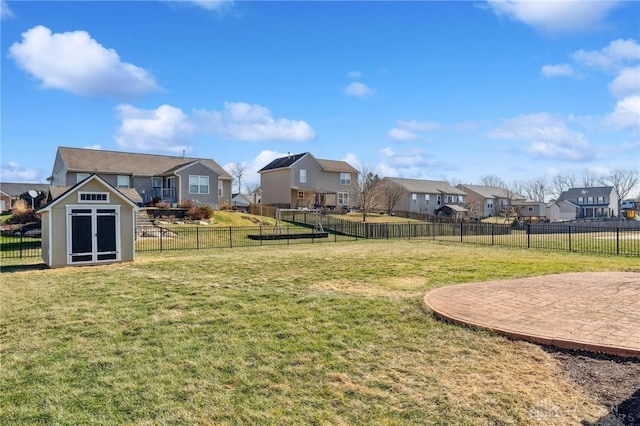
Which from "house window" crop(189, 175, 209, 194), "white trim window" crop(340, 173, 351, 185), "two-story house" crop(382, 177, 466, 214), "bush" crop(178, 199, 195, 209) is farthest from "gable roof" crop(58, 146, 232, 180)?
"two-story house" crop(382, 177, 466, 214)

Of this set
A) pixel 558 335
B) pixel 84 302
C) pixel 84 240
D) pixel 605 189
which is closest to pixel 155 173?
pixel 84 240

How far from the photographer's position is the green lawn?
148 inches

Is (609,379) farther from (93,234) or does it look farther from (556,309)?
(93,234)

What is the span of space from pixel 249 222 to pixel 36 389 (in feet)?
95.0

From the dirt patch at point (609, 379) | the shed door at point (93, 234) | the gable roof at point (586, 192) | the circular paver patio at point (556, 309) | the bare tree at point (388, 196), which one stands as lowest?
the dirt patch at point (609, 379)

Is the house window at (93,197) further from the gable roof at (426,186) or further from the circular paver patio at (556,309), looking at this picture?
the gable roof at (426,186)

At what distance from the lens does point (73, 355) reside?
17.2ft

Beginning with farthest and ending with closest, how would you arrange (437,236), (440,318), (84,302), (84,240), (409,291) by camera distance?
(437,236) < (84,240) < (409,291) < (84,302) < (440,318)

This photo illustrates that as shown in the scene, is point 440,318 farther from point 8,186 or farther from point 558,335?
point 8,186

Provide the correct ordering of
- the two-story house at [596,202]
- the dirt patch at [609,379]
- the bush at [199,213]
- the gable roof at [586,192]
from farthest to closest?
the gable roof at [586,192] < the two-story house at [596,202] < the bush at [199,213] < the dirt patch at [609,379]

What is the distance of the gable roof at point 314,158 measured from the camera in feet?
152

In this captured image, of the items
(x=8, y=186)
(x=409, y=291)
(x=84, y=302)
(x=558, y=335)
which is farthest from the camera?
(x=8, y=186)

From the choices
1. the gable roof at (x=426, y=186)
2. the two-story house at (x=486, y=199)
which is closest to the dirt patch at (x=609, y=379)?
the gable roof at (x=426, y=186)

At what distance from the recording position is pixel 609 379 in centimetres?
434
